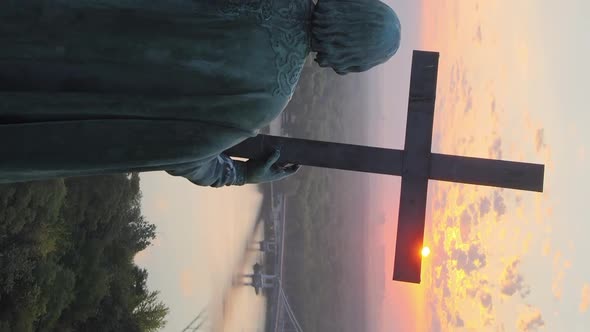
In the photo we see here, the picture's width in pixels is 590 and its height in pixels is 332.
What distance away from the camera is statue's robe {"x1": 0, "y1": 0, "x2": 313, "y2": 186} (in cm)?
232

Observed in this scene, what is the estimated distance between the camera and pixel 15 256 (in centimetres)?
1280

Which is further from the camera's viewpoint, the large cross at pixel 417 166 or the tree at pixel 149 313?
the tree at pixel 149 313

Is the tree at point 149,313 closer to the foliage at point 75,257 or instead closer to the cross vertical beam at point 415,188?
the foliage at point 75,257

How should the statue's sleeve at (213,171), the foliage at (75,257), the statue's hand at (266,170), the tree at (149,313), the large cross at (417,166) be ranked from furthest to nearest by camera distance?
the tree at (149,313), the foliage at (75,257), the large cross at (417,166), the statue's hand at (266,170), the statue's sleeve at (213,171)

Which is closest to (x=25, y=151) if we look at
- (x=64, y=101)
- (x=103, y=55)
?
(x=64, y=101)

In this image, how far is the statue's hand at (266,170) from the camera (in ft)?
11.2

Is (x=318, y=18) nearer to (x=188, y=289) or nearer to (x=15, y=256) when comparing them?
(x=15, y=256)

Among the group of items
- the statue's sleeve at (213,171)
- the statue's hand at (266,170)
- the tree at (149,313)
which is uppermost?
the statue's hand at (266,170)

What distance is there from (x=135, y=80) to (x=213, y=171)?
0.72 meters

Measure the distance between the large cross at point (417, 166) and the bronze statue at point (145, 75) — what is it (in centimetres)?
160

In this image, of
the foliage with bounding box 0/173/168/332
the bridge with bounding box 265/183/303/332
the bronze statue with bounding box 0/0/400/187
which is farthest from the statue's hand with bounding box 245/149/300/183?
the bridge with bounding box 265/183/303/332

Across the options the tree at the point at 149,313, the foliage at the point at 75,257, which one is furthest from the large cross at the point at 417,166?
the tree at the point at 149,313

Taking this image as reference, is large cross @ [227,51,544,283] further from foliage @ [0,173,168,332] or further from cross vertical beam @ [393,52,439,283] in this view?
foliage @ [0,173,168,332]

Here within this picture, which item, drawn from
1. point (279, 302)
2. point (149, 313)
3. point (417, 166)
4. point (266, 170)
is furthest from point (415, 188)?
point (279, 302)
